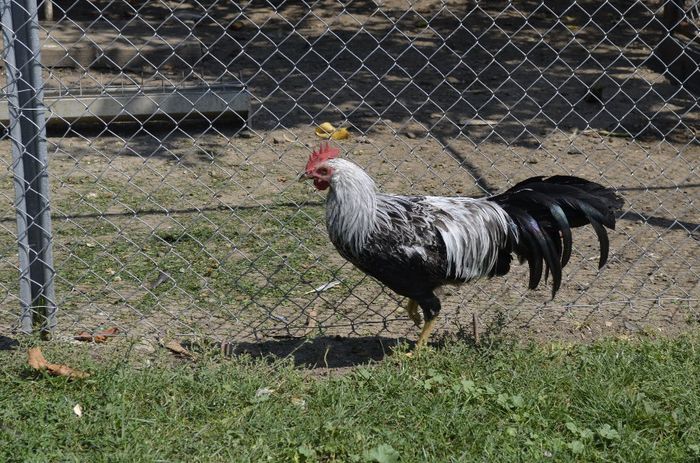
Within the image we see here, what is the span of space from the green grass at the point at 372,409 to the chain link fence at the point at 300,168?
443 mm

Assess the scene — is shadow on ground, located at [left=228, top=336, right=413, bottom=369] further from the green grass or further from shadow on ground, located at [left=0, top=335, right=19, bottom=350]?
shadow on ground, located at [left=0, top=335, right=19, bottom=350]

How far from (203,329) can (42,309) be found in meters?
0.73

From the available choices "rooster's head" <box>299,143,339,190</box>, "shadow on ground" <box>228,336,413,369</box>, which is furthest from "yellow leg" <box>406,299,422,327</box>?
"rooster's head" <box>299,143,339,190</box>

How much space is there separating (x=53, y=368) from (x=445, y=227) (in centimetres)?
174

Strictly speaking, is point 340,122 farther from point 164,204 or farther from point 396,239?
point 396,239

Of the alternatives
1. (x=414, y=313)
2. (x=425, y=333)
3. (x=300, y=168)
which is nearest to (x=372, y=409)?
(x=425, y=333)

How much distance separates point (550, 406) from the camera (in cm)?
376

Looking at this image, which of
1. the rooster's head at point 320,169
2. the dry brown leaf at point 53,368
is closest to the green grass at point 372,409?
the dry brown leaf at point 53,368

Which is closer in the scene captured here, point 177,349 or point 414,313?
point 177,349

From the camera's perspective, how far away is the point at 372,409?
371 cm

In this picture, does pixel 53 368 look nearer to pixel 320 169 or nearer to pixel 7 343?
pixel 7 343

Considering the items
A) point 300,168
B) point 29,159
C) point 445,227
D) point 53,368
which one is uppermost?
point 445,227

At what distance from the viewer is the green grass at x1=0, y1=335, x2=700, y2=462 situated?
3.40 meters

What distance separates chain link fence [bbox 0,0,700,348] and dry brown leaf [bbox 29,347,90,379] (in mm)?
398
